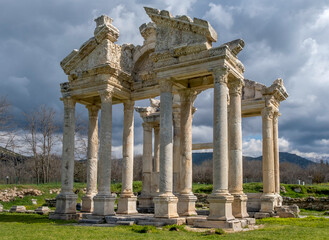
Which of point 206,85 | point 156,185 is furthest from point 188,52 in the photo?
point 156,185

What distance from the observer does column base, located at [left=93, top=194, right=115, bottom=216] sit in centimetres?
1998

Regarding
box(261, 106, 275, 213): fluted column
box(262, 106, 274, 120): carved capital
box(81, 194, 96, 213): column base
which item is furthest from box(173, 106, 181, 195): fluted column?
box(262, 106, 274, 120): carved capital

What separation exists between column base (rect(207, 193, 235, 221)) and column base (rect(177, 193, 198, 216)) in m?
2.93

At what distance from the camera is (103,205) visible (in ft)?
65.7

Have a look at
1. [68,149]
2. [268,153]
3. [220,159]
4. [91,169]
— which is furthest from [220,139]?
[68,149]

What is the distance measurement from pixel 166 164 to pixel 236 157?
11.8 ft

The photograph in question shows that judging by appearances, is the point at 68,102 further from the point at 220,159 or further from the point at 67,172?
the point at 220,159

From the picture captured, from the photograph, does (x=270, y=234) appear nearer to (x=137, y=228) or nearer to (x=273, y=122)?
(x=137, y=228)

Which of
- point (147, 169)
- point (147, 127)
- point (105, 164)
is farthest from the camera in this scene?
point (147, 127)

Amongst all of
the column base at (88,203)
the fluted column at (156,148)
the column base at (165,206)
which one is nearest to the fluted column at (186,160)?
the column base at (165,206)

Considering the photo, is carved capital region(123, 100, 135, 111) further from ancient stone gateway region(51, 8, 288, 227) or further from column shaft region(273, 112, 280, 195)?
column shaft region(273, 112, 280, 195)

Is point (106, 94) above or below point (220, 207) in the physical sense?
above

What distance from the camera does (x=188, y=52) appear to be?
18250 mm

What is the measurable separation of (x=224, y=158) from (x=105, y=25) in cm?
1079
